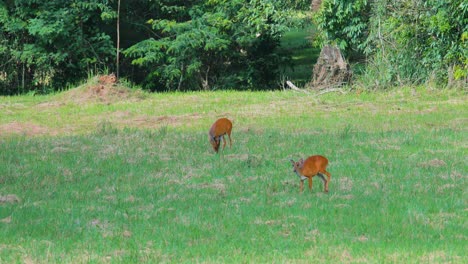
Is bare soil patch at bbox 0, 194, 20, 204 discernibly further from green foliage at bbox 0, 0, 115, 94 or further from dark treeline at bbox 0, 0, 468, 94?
green foliage at bbox 0, 0, 115, 94

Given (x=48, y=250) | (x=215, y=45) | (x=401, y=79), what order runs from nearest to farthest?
(x=48, y=250), (x=401, y=79), (x=215, y=45)

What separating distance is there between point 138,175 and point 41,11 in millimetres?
13441

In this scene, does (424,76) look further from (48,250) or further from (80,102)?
(48,250)

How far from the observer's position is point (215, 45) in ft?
77.4

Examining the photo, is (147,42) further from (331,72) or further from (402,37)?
(402,37)

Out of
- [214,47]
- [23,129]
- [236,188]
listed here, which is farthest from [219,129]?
[214,47]

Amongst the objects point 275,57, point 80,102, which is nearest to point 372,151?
point 80,102

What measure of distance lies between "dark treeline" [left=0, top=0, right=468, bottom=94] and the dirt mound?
1.92m

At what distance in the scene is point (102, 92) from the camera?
2144 centimetres

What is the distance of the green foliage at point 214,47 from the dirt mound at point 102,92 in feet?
6.34

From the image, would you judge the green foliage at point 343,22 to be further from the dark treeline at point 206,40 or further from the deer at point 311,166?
the deer at point 311,166

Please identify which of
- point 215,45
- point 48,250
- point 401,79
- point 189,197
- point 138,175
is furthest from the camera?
point 215,45

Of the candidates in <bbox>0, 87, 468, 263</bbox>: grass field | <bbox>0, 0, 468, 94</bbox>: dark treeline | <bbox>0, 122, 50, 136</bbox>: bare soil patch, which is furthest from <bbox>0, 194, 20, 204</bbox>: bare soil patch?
<bbox>0, 0, 468, 94</bbox>: dark treeline

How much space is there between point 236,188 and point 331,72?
42.3ft
